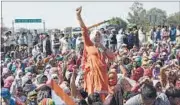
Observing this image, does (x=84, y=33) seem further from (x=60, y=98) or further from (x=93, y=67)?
(x=60, y=98)

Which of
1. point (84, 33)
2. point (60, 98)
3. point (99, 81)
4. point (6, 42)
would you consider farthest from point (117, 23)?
point (60, 98)

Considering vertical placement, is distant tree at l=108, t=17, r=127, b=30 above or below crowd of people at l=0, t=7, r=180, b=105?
above

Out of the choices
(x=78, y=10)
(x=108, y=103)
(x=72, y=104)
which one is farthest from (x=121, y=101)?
(x=78, y=10)

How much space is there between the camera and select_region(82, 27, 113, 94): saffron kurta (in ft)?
27.3

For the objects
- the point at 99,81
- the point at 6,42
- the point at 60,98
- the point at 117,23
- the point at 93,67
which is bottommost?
the point at 60,98

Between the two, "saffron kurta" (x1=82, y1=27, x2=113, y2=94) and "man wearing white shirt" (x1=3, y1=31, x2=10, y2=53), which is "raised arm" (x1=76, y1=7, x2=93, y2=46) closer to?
"saffron kurta" (x1=82, y1=27, x2=113, y2=94)

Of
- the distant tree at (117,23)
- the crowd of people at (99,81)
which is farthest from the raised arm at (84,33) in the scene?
the distant tree at (117,23)

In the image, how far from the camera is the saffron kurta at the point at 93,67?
8.31 m

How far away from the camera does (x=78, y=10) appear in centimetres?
870

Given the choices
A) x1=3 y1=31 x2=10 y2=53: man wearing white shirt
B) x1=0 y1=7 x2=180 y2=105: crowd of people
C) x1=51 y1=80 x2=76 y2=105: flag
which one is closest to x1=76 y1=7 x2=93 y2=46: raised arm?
x1=0 y1=7 x2=180 y2=105: crowd of people

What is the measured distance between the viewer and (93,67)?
8.46 metres

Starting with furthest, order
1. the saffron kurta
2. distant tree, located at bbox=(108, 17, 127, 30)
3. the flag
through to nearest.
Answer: distant tree, located at bbox=(108, 17, 127, 30)
the saffron kurta
the flag

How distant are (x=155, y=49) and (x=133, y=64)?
572 cm

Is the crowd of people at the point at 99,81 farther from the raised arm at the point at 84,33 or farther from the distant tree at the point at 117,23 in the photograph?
the distant tree at the point at 117,23
